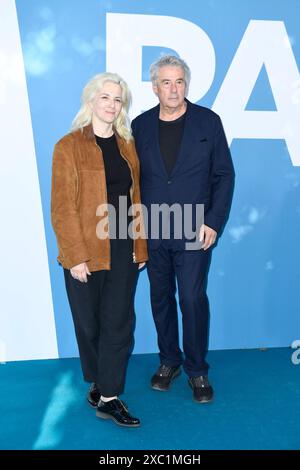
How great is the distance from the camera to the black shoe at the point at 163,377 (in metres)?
2.74

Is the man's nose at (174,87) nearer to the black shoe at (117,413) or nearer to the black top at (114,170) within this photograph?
the black top at (114,170)

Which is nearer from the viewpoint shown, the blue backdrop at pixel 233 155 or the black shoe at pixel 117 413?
the black shoe at pixel 117 413

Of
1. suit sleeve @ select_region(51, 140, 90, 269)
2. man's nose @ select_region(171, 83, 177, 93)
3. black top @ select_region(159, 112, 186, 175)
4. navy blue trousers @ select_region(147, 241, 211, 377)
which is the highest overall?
man's nose @ select_region(171, 83, 177, 93)

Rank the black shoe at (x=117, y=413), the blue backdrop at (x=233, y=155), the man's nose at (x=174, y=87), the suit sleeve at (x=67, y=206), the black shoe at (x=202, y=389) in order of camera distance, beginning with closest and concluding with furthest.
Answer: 1. the suit sleeve at (x=67, y=206)
2. the black shoe at (x=117, y=413)
3. the man's nose at (x=174, y=87)
4. the black shoe at (x=202, y=389)
5. the blue backdrop at (x=233, y=155)

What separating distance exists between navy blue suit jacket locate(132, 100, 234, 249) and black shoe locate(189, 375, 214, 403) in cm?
69

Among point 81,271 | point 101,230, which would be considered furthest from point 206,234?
point 81,271

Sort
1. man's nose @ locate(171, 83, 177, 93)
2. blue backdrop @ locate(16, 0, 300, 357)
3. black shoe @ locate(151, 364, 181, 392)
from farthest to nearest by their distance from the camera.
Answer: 1. blue backdrop @ locate(16, 0, 300, 357)
2. black shoe @ locate(151, 364, 181, 392)
3. man's nose @ locate(171, 83, 177, 93)

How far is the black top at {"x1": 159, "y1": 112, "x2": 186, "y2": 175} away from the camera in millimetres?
2566

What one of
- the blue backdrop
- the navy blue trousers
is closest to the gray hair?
the blue backdrop

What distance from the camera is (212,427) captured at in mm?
2336

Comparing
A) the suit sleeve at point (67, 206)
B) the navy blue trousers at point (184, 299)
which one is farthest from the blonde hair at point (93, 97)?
the navy blue trousers at point (184, 299)

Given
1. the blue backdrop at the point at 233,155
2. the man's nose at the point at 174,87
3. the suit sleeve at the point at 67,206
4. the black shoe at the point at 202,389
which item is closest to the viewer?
the suit sleeve at the point at 67,206

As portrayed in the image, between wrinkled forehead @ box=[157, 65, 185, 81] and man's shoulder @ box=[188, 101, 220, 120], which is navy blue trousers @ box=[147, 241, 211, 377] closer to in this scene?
man's shoulder @ box=[188, 101, 220, 120]

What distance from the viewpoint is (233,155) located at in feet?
10.1
